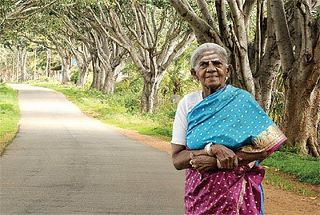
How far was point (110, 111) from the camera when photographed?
3180cm

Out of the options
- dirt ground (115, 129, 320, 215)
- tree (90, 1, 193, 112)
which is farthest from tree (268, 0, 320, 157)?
tree (90, 1, 193, 112)

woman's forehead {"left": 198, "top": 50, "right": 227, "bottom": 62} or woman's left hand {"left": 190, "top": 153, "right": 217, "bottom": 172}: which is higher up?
woman's forehead {"left": 198, "top": 50, "right": 227, "bottom": 62}

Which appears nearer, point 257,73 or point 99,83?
point 257,73

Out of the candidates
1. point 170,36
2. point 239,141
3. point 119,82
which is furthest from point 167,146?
point 119,82

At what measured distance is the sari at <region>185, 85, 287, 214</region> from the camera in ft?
11.6

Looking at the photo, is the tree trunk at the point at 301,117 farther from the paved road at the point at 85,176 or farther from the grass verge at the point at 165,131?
the paved road at the point at 85,176

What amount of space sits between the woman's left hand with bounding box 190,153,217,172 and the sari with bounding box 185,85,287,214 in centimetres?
5

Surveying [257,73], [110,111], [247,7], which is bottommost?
[110,111]

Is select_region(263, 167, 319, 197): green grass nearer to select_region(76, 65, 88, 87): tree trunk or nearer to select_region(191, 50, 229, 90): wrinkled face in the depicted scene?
select_region(191, 50, 229, 90): wrinkled face

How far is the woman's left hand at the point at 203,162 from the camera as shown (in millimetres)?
3553

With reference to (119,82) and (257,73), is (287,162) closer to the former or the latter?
(257,73)

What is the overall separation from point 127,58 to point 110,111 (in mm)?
14668

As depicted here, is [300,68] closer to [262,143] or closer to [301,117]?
[301,117]

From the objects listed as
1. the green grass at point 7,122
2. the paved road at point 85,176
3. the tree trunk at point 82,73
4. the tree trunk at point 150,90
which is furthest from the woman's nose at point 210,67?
the tree trunk at point 82,73
